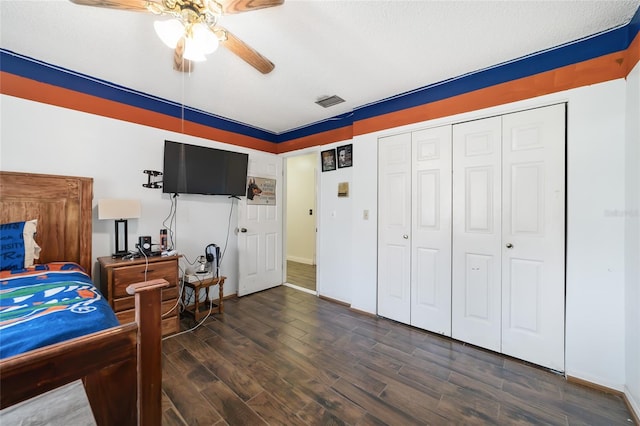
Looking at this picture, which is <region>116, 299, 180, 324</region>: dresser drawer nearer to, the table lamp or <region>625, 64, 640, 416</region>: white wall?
the table lamp

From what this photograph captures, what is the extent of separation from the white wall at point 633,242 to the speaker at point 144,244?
376cm

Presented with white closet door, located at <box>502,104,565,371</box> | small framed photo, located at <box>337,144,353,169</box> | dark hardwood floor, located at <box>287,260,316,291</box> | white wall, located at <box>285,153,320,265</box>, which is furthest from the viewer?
white wall, located at <box>285,153,320,265</box>

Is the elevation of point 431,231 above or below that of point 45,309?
above

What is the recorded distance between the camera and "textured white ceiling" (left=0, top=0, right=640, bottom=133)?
5.23ft

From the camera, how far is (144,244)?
2.49 meters

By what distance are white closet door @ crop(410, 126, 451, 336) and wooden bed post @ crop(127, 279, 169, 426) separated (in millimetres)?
2309

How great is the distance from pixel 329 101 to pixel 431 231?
5.96 ft

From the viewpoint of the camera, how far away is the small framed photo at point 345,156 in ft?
10.7

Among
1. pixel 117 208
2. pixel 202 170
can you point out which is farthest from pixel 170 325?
pixel 202 170

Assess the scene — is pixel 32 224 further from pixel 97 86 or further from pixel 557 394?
pixel 557 394

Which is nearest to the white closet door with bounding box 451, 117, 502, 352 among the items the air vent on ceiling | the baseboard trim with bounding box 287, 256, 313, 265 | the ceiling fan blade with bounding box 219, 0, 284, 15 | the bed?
the air vent on ceiling

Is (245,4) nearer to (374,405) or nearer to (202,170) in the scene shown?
(202,170)

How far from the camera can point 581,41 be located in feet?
6.10

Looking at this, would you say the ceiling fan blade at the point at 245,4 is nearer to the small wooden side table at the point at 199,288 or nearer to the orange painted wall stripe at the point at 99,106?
the orange painted wall stripe at the point at 99,106
